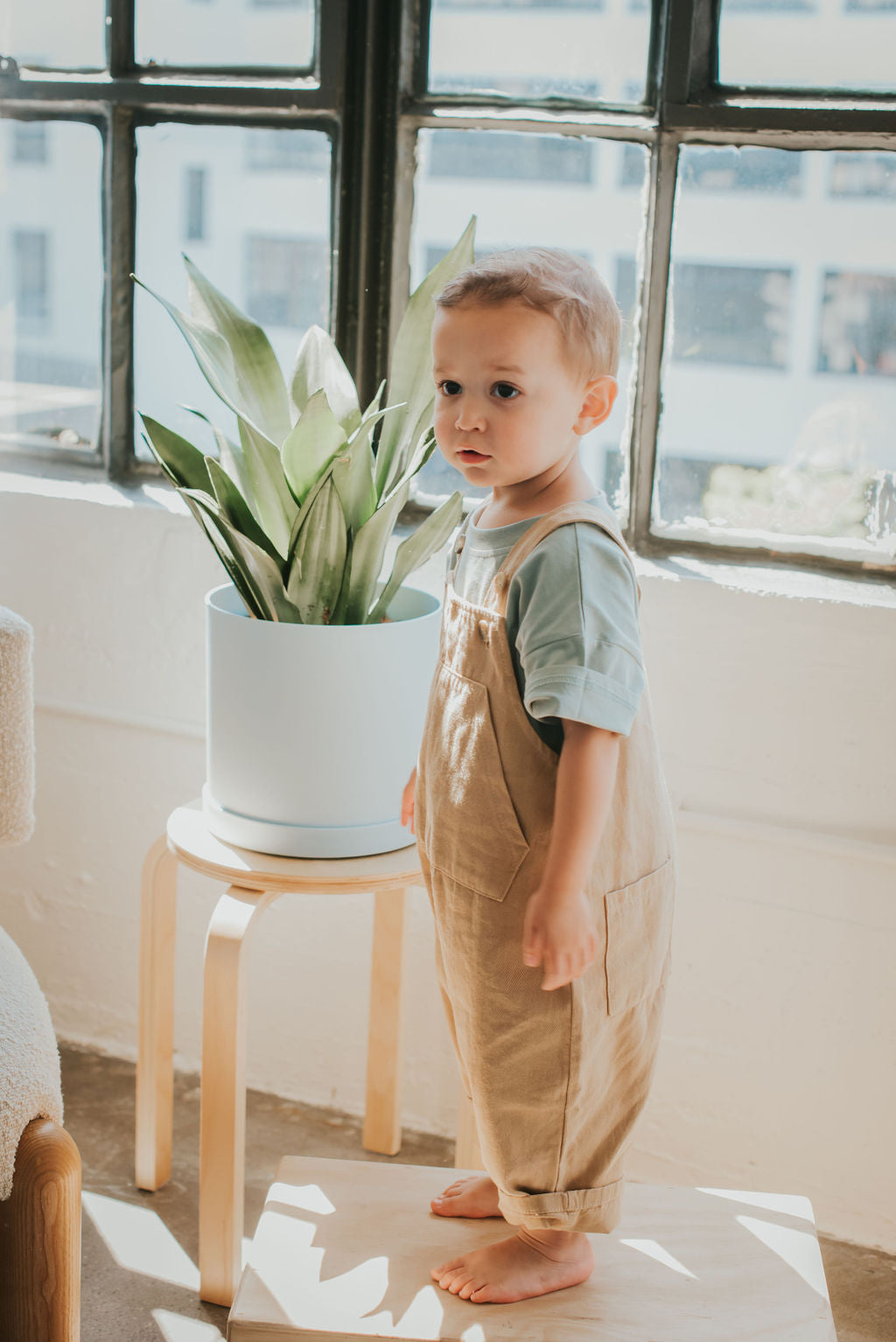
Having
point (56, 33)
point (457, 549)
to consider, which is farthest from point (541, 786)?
point (56, 33)

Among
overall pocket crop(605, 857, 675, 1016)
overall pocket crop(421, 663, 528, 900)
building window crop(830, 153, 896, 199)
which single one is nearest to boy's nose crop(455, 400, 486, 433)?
overall pocket crop(421, 663, 528, 900)

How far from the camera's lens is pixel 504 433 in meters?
1.16

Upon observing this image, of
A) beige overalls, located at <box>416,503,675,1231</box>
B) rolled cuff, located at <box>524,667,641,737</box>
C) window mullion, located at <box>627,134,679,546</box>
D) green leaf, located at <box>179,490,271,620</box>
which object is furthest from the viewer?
window mullion, located at <box>627,134,679,546</box>

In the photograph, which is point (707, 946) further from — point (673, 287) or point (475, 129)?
point (475, 129)

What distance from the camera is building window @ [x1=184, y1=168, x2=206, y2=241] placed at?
196cm

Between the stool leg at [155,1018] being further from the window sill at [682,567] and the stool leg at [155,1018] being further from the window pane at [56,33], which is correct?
the window pane at [56,33]

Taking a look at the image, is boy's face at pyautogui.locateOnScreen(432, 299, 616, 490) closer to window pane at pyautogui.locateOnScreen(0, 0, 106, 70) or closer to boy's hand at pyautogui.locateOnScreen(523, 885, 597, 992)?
boy's hand at pyautogui.locateOnScreen(523, 885, 597, 992)

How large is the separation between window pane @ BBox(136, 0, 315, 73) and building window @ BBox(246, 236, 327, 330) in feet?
0.80

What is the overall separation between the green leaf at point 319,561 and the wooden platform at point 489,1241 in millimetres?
661

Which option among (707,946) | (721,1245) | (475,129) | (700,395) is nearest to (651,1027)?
(721,1245)

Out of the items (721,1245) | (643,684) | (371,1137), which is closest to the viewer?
(643,684)

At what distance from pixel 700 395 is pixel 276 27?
0.82m

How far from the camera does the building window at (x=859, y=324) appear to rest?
1666mm

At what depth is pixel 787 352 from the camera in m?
1.72
